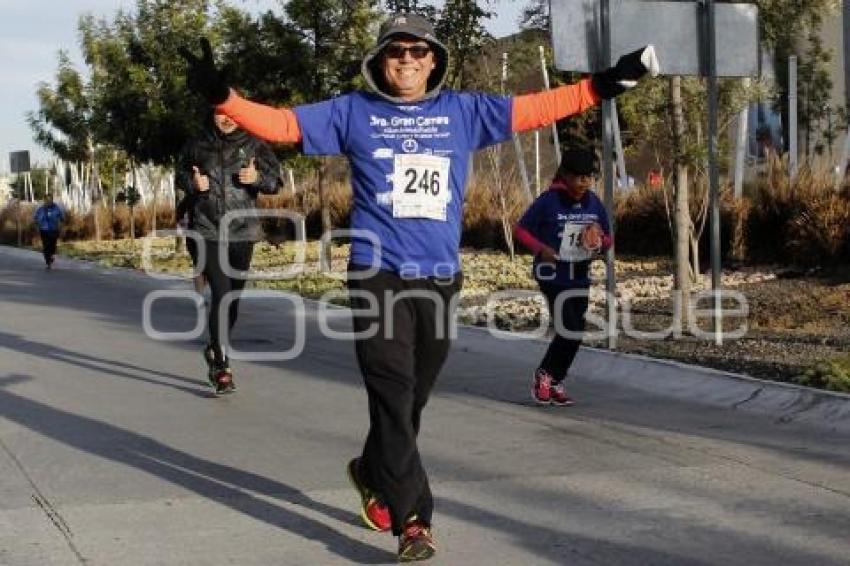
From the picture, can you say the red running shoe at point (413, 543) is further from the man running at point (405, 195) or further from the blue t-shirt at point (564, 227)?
the blue t-shirt at point (564, 227)

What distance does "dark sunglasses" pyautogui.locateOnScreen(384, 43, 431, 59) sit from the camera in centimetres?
472

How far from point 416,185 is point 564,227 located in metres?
3.54

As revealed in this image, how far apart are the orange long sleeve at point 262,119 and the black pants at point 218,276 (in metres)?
Result: 3.96

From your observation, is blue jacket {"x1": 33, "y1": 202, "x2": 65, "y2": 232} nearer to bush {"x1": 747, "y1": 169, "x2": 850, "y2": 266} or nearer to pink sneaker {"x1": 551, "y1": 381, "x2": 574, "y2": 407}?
bush {"x1": 747, "y1": 169, "x2": 850, "y2": 266}

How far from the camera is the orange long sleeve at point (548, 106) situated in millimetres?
4875

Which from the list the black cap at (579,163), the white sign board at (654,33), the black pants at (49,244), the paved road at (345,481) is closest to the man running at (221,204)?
the paved road at (345,481)

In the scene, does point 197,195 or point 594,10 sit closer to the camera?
point 197,195

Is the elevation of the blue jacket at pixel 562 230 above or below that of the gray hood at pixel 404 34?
below

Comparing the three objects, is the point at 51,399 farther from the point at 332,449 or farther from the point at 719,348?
the point at 719,348

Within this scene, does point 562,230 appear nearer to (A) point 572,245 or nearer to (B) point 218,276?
(A) point 572,245

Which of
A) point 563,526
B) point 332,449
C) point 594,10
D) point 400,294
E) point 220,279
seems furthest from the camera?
point 594,10

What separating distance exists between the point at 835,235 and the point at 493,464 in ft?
34.4

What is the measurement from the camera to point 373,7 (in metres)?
20.2

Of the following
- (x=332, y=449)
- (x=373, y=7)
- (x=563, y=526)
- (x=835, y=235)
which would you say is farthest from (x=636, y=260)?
(x=563, y=526)
